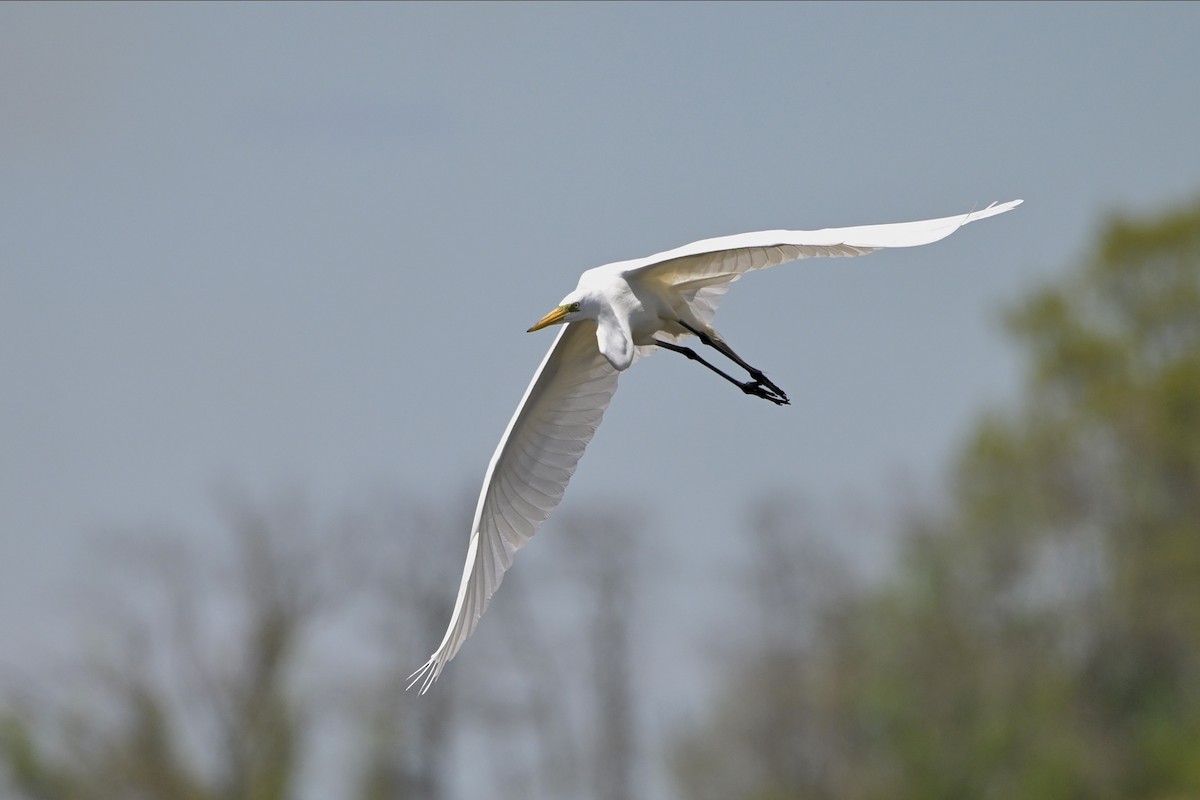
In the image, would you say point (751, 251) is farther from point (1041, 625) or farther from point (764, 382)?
point (1041, 625)

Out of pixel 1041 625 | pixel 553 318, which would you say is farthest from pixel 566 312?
pixel 1041 625

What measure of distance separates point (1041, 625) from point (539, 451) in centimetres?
2053

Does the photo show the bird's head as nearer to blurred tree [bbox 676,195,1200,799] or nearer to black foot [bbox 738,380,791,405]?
black foot [bbox 738,380,791,405]

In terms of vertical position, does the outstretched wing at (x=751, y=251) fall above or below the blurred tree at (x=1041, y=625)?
above

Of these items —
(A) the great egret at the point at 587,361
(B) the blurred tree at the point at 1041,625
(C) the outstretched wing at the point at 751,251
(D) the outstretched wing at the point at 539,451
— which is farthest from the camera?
(B) the blurred tree at the point at 1041,625

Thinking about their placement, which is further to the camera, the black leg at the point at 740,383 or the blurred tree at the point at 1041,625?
the blurred tree at the point at 1041,625

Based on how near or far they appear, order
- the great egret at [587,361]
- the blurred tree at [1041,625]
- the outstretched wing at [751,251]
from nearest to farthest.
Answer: the outstretched wing at [751,251] → the great egret at [587,361] → the blurred tree at [1041,625]

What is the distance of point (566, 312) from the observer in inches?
370

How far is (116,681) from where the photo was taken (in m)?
25.4

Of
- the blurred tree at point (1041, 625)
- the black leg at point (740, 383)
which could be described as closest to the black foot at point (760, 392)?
the black leg at point (740, 383)

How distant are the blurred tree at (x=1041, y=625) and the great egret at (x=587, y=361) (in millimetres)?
18002

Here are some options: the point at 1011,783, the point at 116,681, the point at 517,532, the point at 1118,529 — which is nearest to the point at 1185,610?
the point at 1118,529

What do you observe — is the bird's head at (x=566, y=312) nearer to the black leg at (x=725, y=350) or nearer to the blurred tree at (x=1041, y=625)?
the black leg at (x=725, y=350)

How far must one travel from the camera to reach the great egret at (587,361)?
8984 mm
